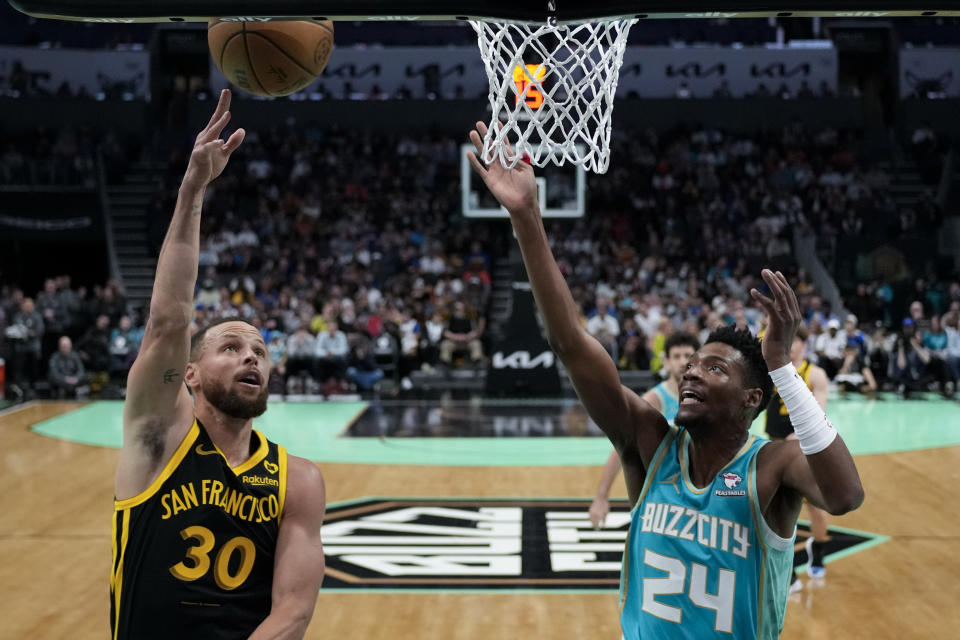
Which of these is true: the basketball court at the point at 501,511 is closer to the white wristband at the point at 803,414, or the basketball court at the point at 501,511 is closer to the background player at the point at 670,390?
the background player at the point at 670,390

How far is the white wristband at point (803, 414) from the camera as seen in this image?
2.40 metres

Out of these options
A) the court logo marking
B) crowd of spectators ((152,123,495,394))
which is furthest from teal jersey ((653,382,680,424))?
crowd of spectators ((152,123,495,394))

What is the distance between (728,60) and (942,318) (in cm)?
1007

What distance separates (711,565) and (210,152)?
173cm

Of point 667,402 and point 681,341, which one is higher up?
point 681,341

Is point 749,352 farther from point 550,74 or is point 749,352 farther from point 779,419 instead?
point 779,419

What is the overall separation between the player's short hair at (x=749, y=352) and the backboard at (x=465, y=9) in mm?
883

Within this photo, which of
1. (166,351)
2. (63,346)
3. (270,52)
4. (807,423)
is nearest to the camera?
(807,423)

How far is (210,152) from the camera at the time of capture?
2654 mm

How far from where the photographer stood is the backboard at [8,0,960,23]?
103 inches

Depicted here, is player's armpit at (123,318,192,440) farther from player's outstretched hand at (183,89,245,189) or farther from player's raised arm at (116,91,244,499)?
player's outstretched hand at (183,89,245,189)

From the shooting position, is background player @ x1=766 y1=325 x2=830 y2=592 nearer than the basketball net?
No

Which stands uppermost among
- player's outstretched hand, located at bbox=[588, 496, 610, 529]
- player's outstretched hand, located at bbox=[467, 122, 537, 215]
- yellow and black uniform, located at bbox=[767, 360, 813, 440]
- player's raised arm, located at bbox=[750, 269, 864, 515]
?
player's outstretched hand, located at bbox=[467, 122, 537, 215]

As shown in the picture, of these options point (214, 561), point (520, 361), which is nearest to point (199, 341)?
point (214, 561)
